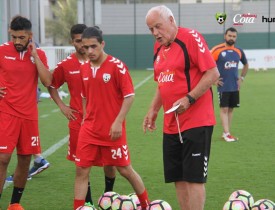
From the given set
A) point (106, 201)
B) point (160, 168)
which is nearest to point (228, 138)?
point (160, 168)

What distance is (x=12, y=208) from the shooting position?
6.81 metres

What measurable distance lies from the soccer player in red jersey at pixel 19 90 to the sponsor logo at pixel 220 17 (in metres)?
38.9

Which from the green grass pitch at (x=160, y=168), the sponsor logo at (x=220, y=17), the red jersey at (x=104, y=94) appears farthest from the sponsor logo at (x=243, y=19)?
the red jersey at (x=104, y=94)

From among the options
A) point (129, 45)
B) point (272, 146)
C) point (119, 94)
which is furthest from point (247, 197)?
point (129, 45)

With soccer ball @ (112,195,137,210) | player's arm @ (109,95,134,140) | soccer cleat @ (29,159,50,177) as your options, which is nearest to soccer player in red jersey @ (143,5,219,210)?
player's arm @ (109,95,134,140)

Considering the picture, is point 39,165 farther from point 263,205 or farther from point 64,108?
point 263,205

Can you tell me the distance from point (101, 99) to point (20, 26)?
117 centimetres

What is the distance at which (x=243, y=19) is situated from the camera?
46000mm

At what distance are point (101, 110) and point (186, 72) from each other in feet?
3.68

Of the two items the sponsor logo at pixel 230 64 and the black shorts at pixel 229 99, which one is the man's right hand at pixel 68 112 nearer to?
the black shorts at pixel 229 99

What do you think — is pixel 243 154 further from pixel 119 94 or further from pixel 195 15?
pixel 195 15

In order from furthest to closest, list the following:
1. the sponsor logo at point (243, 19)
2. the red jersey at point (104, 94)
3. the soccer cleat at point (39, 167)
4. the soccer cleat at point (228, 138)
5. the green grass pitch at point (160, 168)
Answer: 1. the sponsor logo at point (243, 19)
2. the soccer cleat at point (228, 138)
3. the soccer cleat at point (39, 167)
4. the green grass pitch at point (160, 168)
5. the red jersey at point (104, 94)

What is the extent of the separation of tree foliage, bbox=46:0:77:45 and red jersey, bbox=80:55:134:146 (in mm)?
72730

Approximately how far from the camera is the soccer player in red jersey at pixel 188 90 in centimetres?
548
